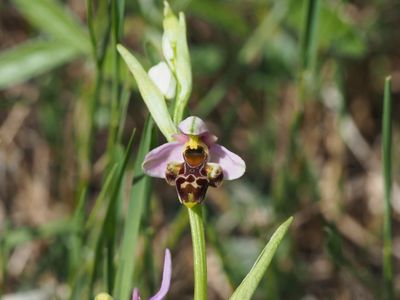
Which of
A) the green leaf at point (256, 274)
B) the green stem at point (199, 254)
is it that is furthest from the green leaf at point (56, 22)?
the green leaf at point (256, 274)

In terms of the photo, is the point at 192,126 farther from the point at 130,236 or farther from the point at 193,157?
the point at 130,236

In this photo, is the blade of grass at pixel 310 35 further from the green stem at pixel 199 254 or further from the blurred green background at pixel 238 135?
the green stem at pixel 199 254

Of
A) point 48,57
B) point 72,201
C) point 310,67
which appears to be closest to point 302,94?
point 310,67

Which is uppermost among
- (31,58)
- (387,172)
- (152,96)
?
(31,58)

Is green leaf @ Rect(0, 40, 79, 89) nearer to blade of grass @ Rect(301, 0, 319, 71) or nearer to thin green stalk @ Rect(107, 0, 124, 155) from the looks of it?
thin green stalk @ Rect(107, 0, 124, 155)

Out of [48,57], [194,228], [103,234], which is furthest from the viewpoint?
[48,57]

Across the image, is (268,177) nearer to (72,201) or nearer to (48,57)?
(72,201)

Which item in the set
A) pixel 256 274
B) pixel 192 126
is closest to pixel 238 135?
pixel 192 126
